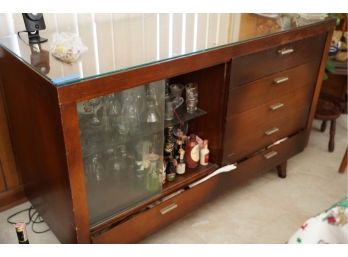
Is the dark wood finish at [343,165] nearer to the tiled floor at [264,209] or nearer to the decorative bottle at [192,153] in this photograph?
the tiled floor at [264,209]

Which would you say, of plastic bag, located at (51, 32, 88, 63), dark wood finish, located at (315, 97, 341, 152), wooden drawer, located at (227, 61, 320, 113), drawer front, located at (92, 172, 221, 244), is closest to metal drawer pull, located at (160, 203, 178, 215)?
drawer front, located at (92, 172, 221, 244)

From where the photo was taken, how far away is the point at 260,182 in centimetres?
194

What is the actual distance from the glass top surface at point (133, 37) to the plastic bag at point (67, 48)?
2 cm

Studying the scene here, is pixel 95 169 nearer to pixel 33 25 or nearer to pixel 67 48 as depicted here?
pixel 67 48

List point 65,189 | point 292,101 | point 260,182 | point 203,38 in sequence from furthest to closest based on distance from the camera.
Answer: point 260,182 < point 292,101 < point 203,38 < point 65,189

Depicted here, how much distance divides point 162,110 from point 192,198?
402 mm

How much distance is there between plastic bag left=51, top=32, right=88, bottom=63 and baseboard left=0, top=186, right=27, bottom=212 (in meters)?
0.78

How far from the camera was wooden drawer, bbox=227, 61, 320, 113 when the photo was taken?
4.81 ft

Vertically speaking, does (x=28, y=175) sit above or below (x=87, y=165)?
below

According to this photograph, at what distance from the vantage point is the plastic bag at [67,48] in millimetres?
1129

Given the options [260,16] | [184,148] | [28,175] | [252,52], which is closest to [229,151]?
[184,148]

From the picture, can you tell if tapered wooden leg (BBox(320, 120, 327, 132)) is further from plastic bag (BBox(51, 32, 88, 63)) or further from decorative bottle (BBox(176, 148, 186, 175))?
plastic bag (BBox(51, 32, 88, 63))

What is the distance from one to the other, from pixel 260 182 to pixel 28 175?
1.14 metres
